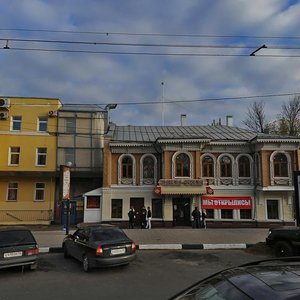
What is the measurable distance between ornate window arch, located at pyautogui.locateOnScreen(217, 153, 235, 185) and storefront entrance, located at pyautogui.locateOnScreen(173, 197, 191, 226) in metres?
3.61

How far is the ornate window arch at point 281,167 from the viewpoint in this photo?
101ft

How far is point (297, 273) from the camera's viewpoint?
2.90m

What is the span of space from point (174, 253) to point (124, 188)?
15645 mm

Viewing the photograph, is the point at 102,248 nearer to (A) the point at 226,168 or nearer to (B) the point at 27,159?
(A) the point at 226,168

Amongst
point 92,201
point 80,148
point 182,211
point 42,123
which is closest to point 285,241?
point 182,211

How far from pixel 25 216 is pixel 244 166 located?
2005 centimetres

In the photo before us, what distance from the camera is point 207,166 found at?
3222 cm

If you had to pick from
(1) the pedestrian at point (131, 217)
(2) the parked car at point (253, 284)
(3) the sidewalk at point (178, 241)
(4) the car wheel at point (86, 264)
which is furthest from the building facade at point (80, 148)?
(2) the parked car at point (253, 284)

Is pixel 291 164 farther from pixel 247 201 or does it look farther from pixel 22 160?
pixel 22 160

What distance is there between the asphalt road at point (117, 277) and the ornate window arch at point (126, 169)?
1598 centimetres

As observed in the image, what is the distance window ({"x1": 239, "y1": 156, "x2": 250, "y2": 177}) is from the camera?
106 ft

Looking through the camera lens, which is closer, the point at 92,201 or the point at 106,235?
the point at 106,235

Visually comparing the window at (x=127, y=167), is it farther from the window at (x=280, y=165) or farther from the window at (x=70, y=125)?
the window at (x=280, y=165)

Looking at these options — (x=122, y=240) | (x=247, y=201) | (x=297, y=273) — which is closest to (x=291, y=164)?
(x=247, y=201)
